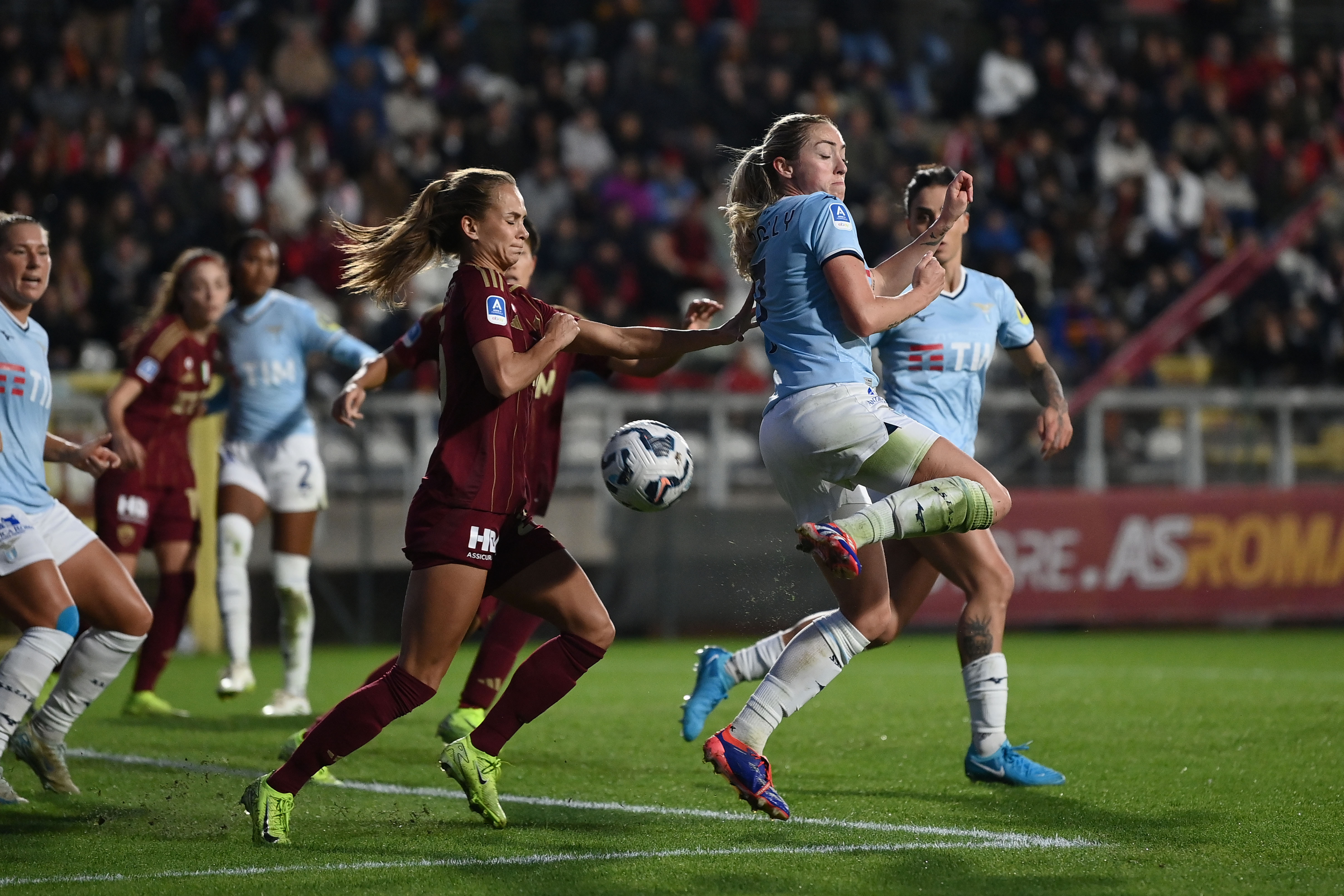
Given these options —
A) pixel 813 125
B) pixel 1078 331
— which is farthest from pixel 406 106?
pixel 813 125

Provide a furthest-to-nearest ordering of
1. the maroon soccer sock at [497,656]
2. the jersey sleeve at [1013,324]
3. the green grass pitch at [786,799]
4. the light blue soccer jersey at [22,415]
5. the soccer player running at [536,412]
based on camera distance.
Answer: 1. the maroon soccer sock at [497,656]
2. the jersey sleeve at [1013,324]
3. the soccer player running at [536,412]
4. the light blue soccer jersey at [22,415]
5. the green grass pitch at [786,799]

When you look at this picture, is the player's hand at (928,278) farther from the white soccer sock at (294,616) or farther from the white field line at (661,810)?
the white soccer sock at (294,616)

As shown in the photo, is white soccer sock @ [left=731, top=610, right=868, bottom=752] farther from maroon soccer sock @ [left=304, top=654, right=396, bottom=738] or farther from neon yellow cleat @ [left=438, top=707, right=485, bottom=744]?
neon yellow cleat @ [left=438, top=707, right=485, bottom=744]

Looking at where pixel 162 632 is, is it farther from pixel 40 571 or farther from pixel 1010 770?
pixel 1010 770

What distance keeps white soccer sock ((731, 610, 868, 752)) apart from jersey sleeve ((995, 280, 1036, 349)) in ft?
5.27

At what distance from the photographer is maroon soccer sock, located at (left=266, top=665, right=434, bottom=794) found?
4.85 meters

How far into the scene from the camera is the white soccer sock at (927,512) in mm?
4773

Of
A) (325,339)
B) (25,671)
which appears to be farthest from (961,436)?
(325,339)

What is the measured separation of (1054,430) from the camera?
5953mm

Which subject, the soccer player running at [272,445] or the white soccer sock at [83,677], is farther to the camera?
the soccer player running at [272,445]

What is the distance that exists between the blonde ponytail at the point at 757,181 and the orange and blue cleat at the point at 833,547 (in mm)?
1077

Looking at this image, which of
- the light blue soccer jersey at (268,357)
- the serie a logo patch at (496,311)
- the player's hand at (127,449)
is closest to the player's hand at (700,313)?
the serie a logo patch at (496,311)

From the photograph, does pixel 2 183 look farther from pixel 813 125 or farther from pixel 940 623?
pixel 813 125

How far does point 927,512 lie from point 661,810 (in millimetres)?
1434
